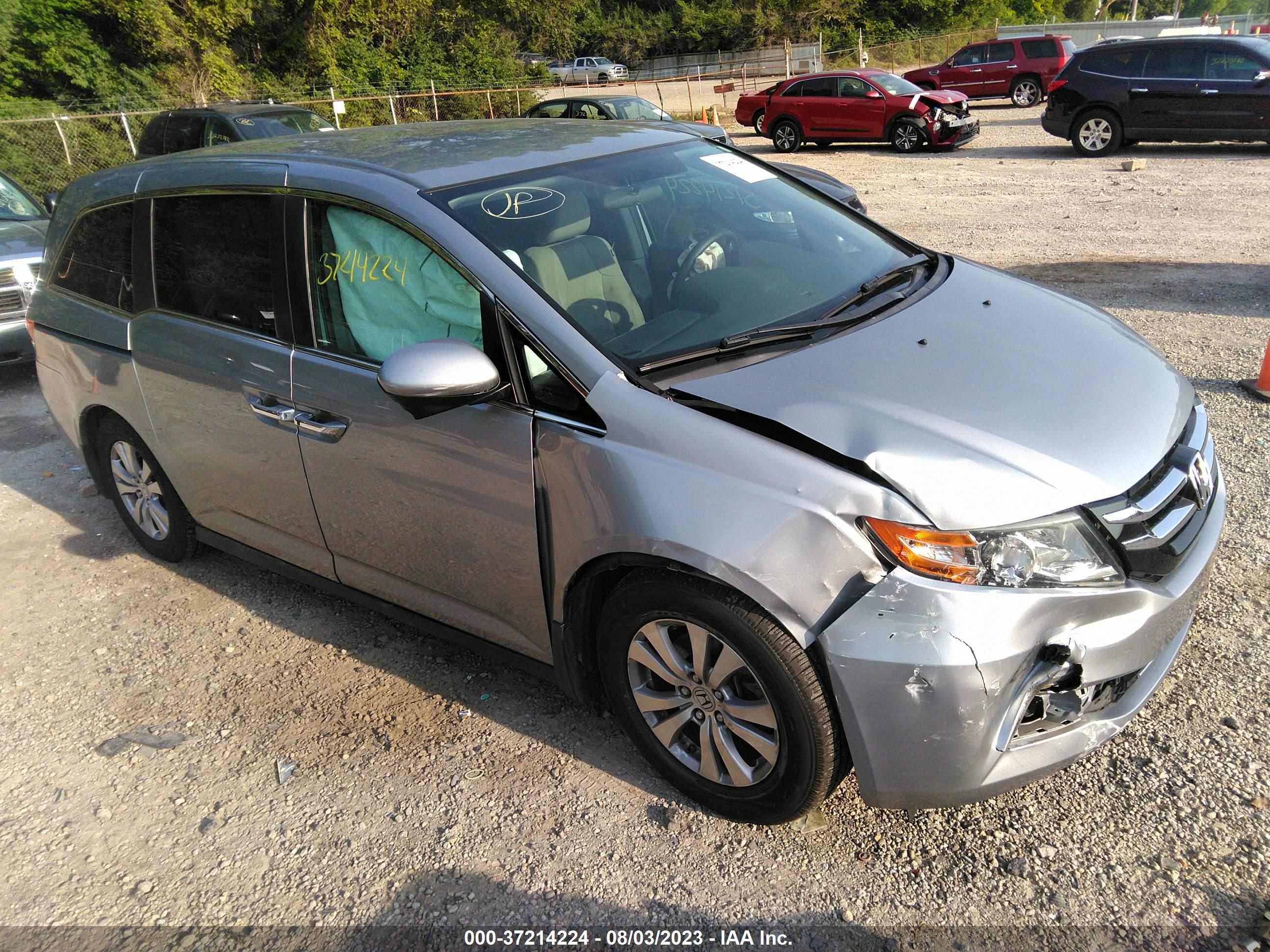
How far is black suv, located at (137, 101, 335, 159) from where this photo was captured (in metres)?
12.4

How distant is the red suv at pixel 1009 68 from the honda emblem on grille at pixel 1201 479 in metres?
22.6

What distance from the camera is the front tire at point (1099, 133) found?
14578 millimetres

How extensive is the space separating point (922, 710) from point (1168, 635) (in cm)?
77

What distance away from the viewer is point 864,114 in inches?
715

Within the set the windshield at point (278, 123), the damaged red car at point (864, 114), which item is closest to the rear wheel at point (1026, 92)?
the damaged red car at point (864, 114)

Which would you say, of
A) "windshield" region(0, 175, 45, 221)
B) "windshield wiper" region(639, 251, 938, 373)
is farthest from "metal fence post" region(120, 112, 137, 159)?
"windshield wiper" region(639, 251, 938, 373)

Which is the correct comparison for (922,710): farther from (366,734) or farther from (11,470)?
(11,470)

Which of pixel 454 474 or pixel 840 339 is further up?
pixel 840 339

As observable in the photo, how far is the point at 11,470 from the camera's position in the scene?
598 cm

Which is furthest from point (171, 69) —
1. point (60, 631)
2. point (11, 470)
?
point (60, 631)

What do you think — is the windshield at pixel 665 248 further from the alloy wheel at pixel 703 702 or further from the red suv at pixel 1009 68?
the red suv at pixel 1009 68

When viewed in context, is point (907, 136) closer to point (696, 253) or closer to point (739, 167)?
point (739, 167)

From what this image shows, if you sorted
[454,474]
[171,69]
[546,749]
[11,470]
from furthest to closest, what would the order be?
1. [171,69]
2. [11,470]
3. [546,749]
4. [454,474]

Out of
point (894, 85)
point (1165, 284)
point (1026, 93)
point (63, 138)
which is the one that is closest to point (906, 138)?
point (894, 85)
